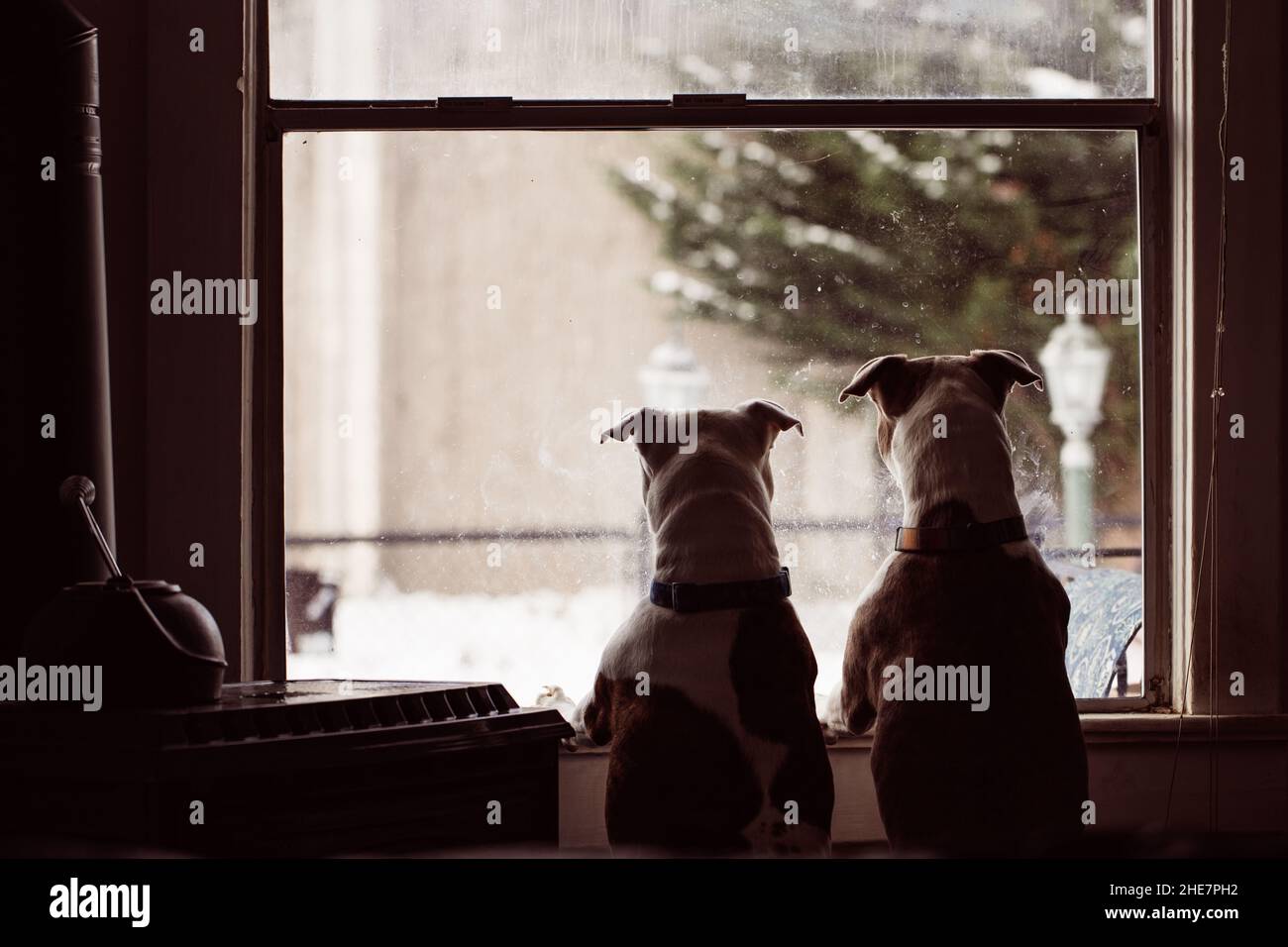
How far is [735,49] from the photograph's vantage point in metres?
2.28

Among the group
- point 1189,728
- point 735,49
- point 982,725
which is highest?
point 735,49

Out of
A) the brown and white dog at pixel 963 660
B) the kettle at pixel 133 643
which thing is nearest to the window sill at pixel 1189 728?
the brown and white dog at pixel 963 660

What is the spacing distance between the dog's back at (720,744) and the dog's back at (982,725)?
128 mm

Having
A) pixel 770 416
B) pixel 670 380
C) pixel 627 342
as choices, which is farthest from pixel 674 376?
pixel 770 416

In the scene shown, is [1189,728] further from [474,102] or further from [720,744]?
[474,102]

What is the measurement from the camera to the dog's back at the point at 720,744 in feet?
5.51

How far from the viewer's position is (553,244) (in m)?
2.29

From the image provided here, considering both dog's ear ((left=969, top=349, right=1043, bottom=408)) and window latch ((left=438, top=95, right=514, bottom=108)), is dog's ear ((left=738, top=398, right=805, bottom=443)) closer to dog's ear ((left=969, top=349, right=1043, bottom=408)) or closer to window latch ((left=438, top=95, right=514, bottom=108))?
dog's ear ((left=969, top=349, right=1043, bottom=408))

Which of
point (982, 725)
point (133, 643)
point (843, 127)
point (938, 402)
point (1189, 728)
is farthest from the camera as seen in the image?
point (843, 127)

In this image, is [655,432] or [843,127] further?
[843,127]

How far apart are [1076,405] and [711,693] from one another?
108 cm

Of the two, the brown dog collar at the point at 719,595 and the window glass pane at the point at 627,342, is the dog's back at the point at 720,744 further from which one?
the window glass pane at the point at 627,342
